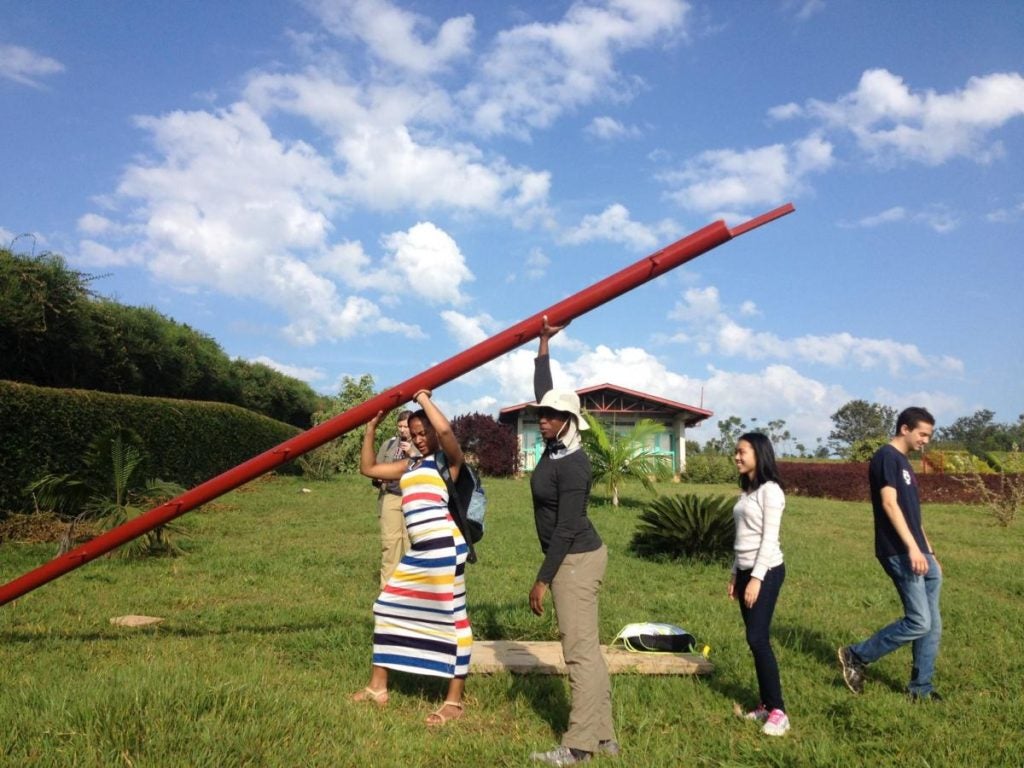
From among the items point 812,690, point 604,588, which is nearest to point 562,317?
point 812,690

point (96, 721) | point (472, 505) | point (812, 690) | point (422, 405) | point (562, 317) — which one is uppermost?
point (562, 317)

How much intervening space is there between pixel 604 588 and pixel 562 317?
531 centimetres

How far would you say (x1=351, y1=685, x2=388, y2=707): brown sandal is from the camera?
4.91m

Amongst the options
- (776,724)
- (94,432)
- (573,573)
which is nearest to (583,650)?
(573,573)

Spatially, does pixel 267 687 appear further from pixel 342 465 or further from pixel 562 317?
pixel 342 465

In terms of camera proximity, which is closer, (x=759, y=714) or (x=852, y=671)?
(x=759, y=714)

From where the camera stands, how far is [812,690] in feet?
17.8

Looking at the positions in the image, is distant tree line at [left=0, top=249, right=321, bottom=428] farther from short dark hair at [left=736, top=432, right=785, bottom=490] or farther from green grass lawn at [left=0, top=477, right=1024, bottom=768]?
short dark hair at [left=736, top=432, right=785, bottom=490]

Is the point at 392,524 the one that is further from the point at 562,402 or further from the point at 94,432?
the point at 94,432

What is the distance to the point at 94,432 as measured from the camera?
13.0 meters

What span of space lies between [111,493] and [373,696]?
26.4 feet

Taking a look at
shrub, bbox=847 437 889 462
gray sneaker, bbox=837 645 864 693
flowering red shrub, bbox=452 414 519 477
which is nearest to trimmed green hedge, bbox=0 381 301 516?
gray sneaker, bbox=837 645 864 693

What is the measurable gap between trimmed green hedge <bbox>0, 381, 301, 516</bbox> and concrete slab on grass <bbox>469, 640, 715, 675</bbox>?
811 cm

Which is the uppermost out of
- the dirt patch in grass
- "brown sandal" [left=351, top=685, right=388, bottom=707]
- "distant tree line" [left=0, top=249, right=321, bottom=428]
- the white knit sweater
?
"distant tree line" [left=0, top=249, right=321, bottom=428]
